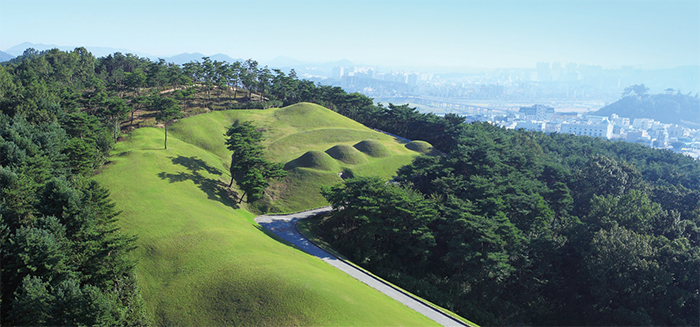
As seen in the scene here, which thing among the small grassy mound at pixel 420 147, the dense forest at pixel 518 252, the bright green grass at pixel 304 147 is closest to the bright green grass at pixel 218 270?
the dense forest at pixel 518 252

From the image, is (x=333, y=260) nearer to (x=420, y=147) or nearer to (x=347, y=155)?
(x=347, y=155)

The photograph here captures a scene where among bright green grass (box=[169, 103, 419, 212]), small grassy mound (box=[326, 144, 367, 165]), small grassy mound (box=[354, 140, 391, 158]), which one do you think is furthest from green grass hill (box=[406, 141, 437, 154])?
small grassy mound (box=[326, 144, 367, 165])

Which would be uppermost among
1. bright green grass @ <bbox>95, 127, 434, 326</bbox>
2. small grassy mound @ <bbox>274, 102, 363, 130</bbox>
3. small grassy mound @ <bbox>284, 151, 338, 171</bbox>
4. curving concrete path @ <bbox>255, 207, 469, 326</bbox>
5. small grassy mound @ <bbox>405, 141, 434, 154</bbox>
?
small grassy mound @ <bbox>274, 102, 363, 130</bbox>

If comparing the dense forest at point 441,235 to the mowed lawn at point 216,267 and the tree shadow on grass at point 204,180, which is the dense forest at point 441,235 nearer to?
the mowed lawn at point 216,267

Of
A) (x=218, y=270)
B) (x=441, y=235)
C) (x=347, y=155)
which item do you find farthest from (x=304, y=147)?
(x=218, y=270)

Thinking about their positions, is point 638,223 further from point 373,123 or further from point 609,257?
point 373,123

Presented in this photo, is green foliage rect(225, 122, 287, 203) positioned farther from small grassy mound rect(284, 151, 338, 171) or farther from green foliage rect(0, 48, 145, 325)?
green foliage rect(0, 48, 145, 325)
